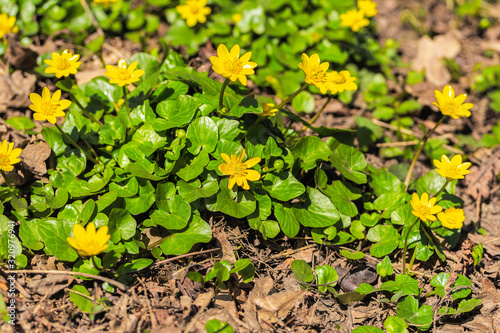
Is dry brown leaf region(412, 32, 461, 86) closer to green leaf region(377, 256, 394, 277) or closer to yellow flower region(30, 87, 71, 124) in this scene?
green leaf region(377, 256, 394, 277)

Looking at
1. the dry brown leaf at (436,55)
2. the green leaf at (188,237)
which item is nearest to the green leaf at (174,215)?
the green leaf at (188,237)

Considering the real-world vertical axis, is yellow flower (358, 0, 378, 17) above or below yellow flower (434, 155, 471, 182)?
above

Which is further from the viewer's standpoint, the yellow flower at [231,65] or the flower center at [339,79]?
the flower center at [339,79]

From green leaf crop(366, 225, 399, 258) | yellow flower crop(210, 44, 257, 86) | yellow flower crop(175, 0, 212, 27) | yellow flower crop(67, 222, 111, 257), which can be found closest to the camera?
yellow flower crop(67, 222, 111, 257)

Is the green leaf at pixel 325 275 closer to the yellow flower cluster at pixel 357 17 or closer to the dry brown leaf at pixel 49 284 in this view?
the dry brown leaf at pixel 49 284

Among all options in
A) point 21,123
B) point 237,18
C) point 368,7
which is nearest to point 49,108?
point 21,123

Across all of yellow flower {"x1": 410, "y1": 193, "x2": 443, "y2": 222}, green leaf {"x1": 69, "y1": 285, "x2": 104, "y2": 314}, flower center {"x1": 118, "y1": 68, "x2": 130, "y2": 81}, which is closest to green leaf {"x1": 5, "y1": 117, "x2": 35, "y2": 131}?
flower center {"x1": 118, "y1": 68, "x2": 130, "y2": 81}

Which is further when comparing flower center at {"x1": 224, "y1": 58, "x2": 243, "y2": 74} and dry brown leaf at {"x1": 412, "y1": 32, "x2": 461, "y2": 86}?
dry brown leaf at {"x1": 412, "y1": 32, "x2": 461, "y2": 86}
